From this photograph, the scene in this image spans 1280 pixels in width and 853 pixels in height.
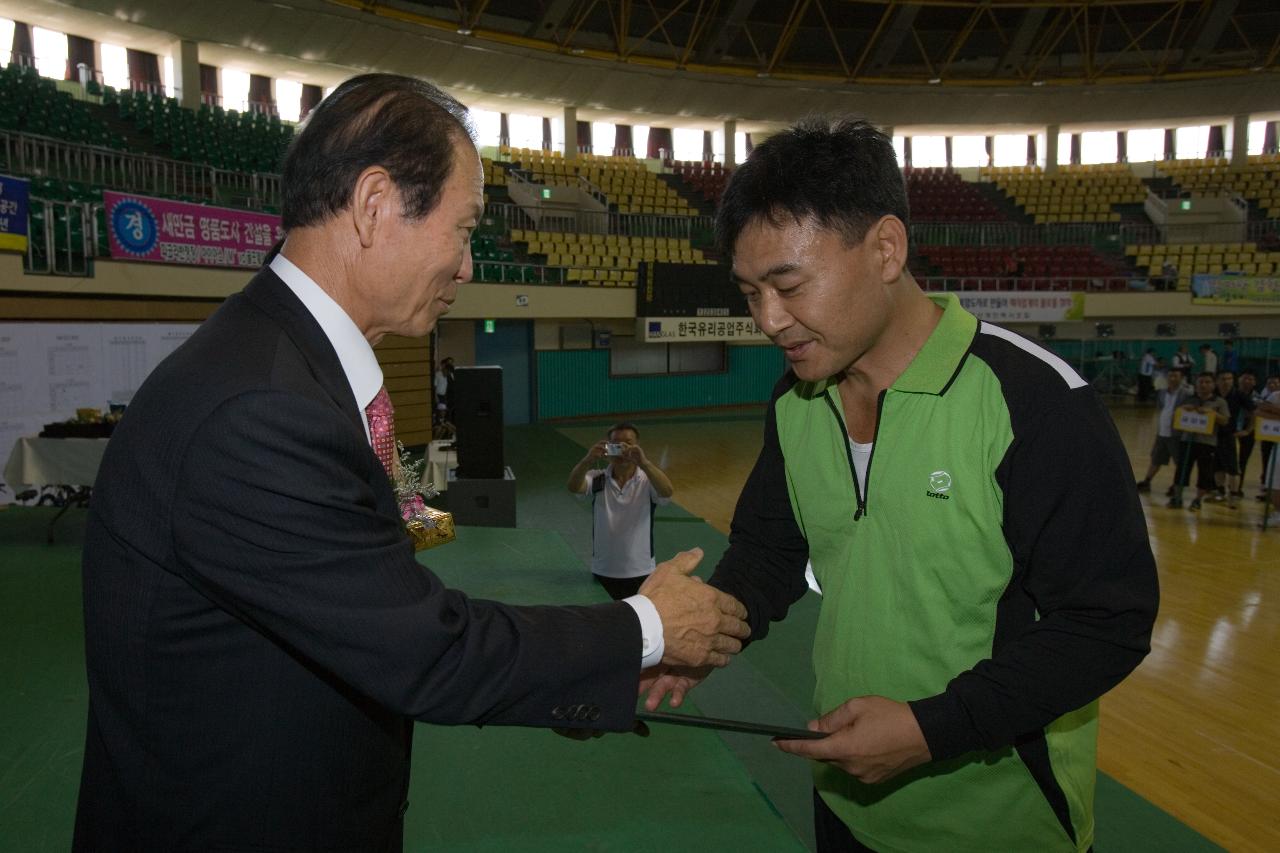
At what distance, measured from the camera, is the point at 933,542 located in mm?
1353

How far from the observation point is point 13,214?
7.45 m

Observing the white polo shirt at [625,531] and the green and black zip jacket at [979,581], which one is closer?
the green and black zip jacket at [979,581]

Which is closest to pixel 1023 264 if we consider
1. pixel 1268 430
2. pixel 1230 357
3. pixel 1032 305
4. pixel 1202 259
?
pixel 1032 305

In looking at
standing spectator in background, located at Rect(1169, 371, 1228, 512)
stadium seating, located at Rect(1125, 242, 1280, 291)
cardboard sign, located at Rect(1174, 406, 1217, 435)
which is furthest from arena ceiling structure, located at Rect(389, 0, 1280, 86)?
cardboard sign, located at Rect(1174, 406, 1217, 435)

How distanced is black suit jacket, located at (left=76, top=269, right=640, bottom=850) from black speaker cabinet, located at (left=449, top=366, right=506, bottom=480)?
21.3 ft

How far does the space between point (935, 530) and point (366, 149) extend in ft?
3.40

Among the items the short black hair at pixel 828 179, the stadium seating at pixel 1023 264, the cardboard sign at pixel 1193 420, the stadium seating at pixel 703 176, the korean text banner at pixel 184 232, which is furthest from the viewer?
the stadium seating at pixel 703 176

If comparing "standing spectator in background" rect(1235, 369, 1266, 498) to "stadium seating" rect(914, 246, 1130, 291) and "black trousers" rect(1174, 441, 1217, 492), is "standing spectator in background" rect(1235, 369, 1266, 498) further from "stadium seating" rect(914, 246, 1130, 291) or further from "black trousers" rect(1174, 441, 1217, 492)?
"stadium seating" rect(914, 246, 1130, 291)

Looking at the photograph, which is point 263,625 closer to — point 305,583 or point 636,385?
point 305,583

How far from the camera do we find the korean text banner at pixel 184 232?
28.5ft

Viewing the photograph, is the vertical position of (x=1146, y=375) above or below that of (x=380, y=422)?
below

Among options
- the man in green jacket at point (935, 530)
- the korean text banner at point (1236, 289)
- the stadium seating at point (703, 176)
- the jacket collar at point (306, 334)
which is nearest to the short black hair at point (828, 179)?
the man in green jacket at point (935, 530)

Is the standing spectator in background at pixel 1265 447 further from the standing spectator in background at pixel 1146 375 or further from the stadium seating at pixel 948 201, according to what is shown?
the stadium seating at pixel 948 201

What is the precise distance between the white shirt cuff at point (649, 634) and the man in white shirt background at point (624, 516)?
4.20 meters
